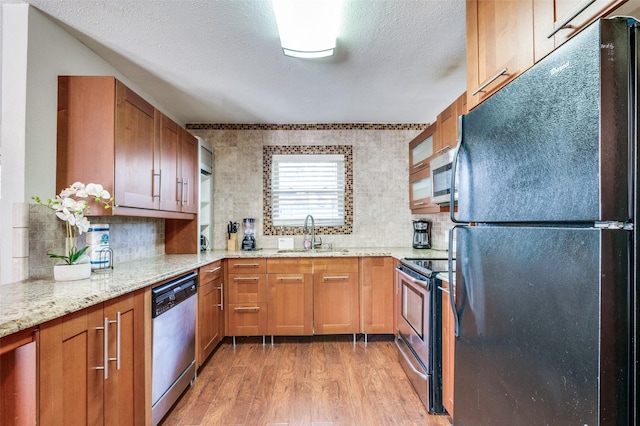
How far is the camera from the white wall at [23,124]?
1535 millimetres

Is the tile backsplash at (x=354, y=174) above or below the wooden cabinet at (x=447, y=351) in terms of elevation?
above

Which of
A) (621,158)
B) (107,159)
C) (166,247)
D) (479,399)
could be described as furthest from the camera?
(166,247)

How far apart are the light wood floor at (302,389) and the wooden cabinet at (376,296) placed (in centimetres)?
22

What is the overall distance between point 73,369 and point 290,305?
197cm

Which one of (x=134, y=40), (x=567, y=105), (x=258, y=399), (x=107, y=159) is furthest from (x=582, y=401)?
(x=134, y=40)

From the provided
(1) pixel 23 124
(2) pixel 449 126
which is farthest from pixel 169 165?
(2) pixel 449 126

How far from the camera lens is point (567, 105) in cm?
78

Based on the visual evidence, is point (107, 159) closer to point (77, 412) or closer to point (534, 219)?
point (77, 412)

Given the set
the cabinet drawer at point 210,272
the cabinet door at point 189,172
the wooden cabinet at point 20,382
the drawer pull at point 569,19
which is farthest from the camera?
the cabinet door at point 189,172

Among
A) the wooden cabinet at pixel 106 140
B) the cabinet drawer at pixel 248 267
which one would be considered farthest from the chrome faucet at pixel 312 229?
the wooden cabinet at pixel 106 140

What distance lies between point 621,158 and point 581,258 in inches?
9.6

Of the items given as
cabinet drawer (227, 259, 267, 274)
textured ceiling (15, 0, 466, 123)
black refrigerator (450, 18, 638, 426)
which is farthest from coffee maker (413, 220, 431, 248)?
black refrigerator (450, 18, 638, 426)

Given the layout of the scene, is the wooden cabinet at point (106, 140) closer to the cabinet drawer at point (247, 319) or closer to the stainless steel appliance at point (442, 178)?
the cabinet drawer at point (247, 319)

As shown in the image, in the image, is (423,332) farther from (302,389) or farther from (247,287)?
(247,287)
